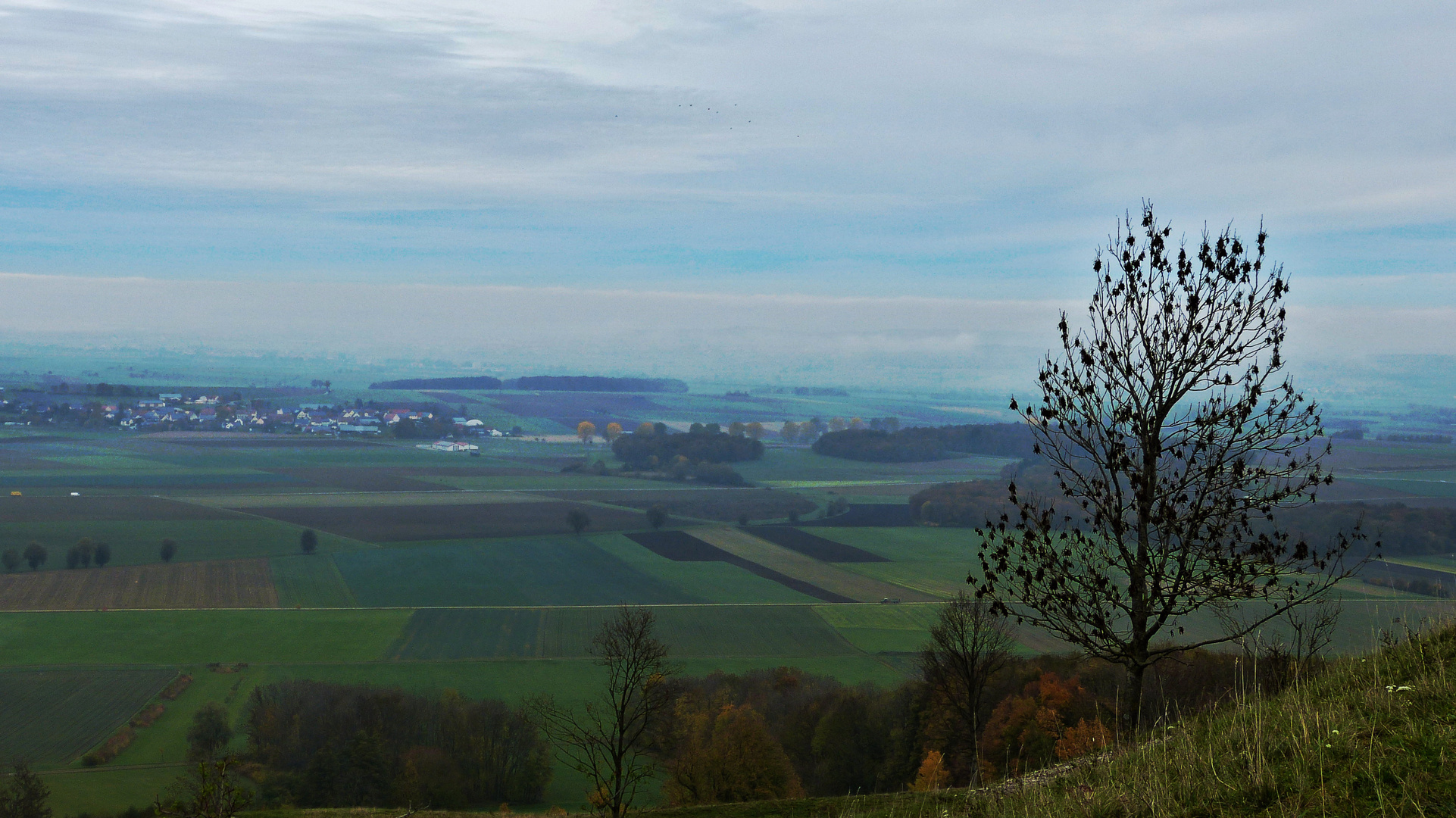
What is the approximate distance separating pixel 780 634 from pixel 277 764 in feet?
84.6

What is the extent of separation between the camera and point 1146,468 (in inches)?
406

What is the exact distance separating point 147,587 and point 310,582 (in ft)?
33.0

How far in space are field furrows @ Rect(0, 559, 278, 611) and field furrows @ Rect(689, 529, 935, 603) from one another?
113 ft

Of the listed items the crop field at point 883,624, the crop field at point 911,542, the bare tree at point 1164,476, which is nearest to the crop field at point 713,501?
the crop field at point 911,542

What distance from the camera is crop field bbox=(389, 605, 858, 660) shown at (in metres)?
48.6

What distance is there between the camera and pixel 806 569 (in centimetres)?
6900

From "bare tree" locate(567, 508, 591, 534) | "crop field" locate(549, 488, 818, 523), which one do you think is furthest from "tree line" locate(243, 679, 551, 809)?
"crop field" locate(549, 488, 818, 523)

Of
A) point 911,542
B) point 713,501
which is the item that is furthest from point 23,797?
point 713,501

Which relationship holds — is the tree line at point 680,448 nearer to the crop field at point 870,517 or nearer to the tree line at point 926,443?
the tree line at point 926,443

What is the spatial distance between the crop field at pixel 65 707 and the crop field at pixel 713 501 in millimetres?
54264

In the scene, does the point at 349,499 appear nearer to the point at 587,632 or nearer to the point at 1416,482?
the point at 587,632

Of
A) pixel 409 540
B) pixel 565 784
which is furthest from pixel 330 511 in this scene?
pixel 565 784

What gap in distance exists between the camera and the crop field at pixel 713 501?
93.6 meters

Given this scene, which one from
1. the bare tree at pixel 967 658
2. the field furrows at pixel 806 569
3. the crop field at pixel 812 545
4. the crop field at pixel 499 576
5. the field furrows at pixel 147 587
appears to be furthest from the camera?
the crop field at pixel 812 545
